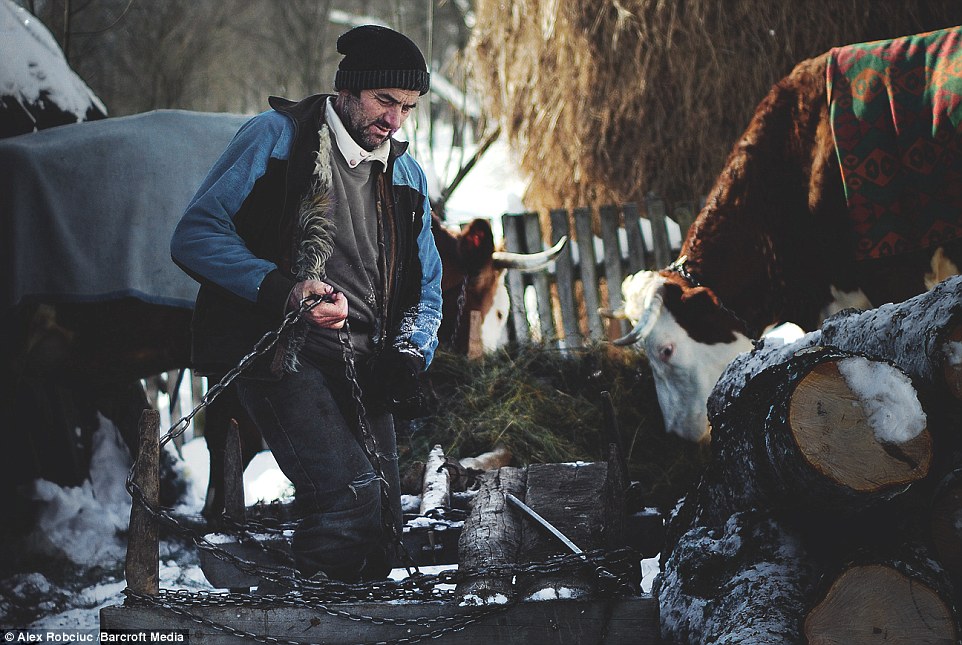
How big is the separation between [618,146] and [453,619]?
5439mm

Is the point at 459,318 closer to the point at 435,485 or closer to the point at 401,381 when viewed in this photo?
the point at 435,485

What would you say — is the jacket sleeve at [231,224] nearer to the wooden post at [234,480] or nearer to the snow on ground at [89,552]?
the wooden post at [234,480]

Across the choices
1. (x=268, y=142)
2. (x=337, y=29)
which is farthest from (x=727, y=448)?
(x=337, y=29)

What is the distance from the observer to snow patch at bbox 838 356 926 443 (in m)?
2.05

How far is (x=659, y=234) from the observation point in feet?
22.2

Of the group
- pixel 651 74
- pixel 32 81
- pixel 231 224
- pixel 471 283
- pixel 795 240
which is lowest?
pixel 231 224

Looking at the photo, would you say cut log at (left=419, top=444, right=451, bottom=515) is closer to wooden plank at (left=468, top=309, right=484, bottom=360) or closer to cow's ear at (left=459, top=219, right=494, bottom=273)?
wooden plank at (left=468, top=309, right=484, bottom=360)

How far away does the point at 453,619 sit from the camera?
2328mm

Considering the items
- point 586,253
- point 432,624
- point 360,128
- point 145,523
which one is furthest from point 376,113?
point 586,253

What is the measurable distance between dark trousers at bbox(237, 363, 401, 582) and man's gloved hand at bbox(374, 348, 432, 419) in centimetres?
18

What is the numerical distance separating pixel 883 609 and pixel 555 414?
2.96 m

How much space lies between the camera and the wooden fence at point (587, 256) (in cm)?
678

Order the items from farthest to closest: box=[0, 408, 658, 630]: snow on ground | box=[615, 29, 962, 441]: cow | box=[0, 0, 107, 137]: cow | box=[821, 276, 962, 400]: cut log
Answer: box=[0, 0, 107, 137]: cow → box=[615, 29, 962, 441]: cow → box=[0, 408, 658, 630]: snow on ground → box=[821, 276, 962, 400]: cut log

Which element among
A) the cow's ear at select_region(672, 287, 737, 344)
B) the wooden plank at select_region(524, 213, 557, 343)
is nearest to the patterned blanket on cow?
the cow's ear at select_region(672, 287, 737, 344)
